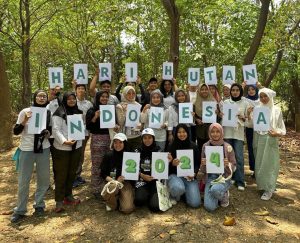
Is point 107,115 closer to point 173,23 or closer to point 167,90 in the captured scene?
point 167,90

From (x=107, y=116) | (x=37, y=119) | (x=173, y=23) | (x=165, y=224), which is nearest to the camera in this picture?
(x=165, y=224)

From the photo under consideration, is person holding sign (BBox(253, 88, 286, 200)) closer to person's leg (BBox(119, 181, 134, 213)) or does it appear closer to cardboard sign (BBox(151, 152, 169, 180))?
cardboard sign (BBox(151, 152, 169, 180))

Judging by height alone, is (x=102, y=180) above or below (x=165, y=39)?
below

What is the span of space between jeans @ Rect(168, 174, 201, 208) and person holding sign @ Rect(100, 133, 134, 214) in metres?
0.71

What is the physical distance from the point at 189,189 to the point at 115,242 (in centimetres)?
165

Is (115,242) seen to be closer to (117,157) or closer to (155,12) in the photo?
(117,157)

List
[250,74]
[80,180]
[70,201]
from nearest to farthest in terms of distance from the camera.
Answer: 1. [70,201]
2. [250,74]
3. [80,180]

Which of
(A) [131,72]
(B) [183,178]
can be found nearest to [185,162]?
(B) [183,178]

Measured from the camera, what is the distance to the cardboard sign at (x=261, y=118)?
6.17 m

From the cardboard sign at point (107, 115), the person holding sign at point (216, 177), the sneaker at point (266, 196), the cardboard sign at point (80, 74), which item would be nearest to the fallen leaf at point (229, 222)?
the person holding sign at point (216, 177)

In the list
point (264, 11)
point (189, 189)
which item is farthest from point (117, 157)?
point (264, 11)

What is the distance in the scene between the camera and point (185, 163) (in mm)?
5875

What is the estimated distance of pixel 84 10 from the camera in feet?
39.9

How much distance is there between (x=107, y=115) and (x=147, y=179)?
1328 millimetres
